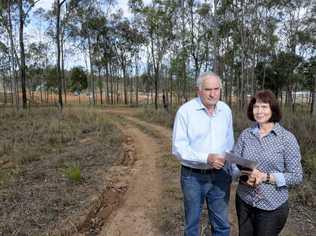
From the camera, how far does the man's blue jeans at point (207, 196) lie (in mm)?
2691

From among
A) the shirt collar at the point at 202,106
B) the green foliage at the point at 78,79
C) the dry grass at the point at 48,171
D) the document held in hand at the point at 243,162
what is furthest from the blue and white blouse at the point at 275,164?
the green foliage at the point at 78,79

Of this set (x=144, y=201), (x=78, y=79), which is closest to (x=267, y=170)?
(x=144, y=201)

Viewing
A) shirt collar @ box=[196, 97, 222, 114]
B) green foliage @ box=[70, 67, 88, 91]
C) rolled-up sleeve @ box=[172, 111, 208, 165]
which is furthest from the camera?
green foliage @ box=[70, 67, 88, 91]

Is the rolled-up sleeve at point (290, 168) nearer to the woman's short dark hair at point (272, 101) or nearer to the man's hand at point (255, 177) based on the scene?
the man's hand at point (255, 177)

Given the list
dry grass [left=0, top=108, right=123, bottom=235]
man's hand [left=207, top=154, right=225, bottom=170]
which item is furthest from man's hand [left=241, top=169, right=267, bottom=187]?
dry grass [left=0, top=108, right=123, bottom=235]

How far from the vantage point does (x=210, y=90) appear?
261 cm

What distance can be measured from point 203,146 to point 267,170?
0.55 m

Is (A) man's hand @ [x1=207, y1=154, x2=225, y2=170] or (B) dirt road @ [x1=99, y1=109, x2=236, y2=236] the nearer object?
(A) man's hand @ [x1=207, y1=154, x2=225, y2=170]

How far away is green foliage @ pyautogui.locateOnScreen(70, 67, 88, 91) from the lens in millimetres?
44594

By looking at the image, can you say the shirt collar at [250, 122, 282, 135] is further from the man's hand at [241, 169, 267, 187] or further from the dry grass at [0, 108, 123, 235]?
the dry grass at [0, 108, 123, 235]

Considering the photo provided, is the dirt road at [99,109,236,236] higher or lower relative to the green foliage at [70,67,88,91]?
lower

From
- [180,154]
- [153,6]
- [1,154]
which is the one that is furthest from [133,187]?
[153,6]

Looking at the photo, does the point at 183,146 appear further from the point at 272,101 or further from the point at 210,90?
the point at 272,101

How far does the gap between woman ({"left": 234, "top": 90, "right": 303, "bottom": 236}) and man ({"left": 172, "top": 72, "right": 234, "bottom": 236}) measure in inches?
10.7
